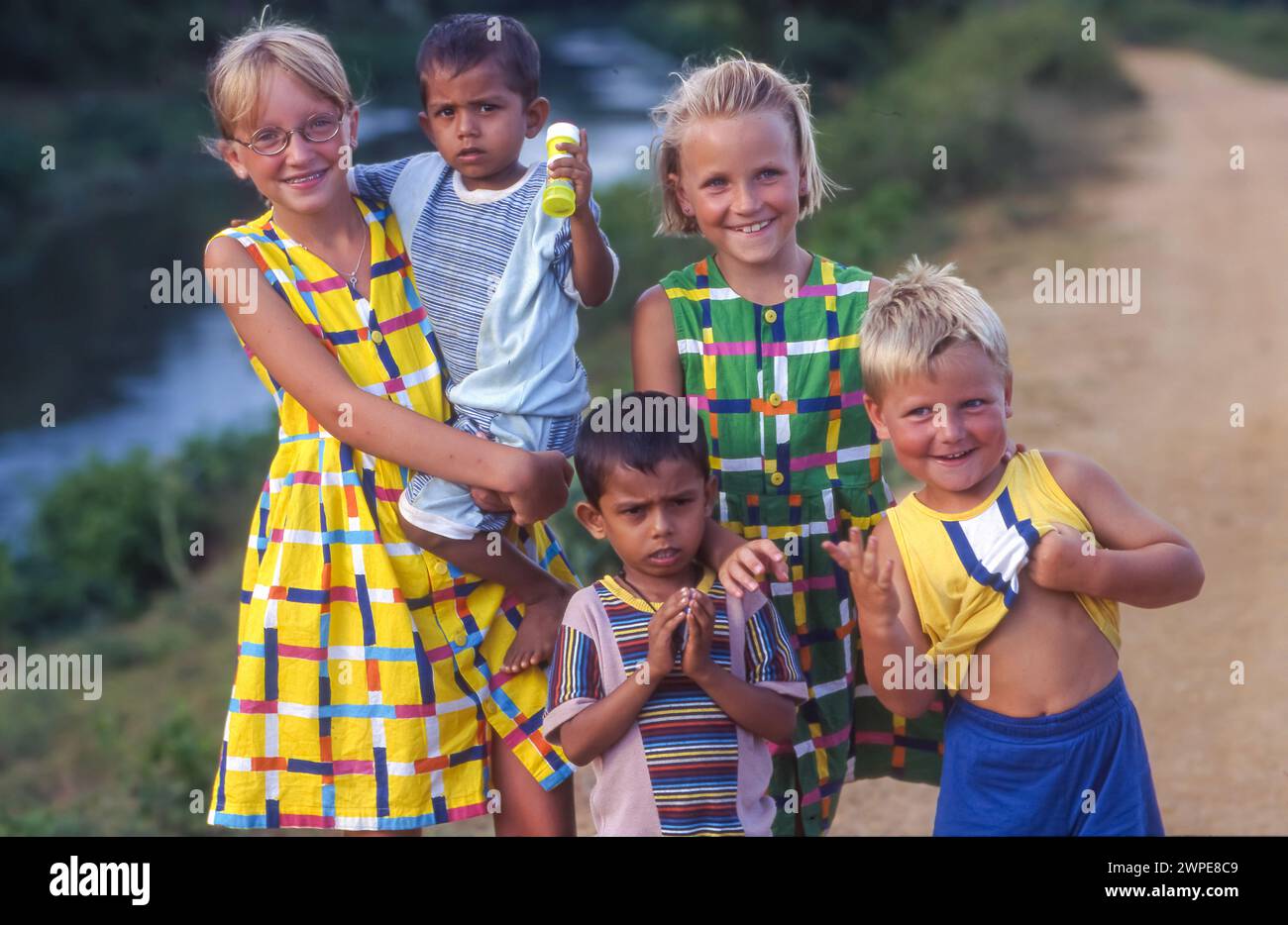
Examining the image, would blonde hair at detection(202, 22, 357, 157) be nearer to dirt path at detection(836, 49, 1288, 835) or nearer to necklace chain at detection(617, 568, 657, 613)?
necklace chain at detection(617, 568, 657, 613)

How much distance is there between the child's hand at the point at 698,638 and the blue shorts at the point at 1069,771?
0.49 metres

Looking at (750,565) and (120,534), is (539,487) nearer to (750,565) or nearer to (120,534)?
(750,565)

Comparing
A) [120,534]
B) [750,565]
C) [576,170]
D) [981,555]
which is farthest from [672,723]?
[120,534]

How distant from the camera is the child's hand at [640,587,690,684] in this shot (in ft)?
7.39

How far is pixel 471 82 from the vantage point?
2.48m

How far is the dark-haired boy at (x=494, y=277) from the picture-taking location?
246cm

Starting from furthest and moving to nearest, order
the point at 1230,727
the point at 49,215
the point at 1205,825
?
the point at 49,215
the point at 1230,727
the point at 1205,825

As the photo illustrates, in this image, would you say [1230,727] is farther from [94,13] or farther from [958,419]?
[94,13]

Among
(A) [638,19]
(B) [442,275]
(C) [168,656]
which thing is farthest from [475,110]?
(A) [638,19]

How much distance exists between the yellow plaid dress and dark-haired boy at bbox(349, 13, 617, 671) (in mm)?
61

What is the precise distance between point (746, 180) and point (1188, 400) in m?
6.12

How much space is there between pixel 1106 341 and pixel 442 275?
7.34m

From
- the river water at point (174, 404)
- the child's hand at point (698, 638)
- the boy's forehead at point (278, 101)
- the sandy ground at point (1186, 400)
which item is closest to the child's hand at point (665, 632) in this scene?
the child's hand at point (698, 638)

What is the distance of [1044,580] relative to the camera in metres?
2.31
